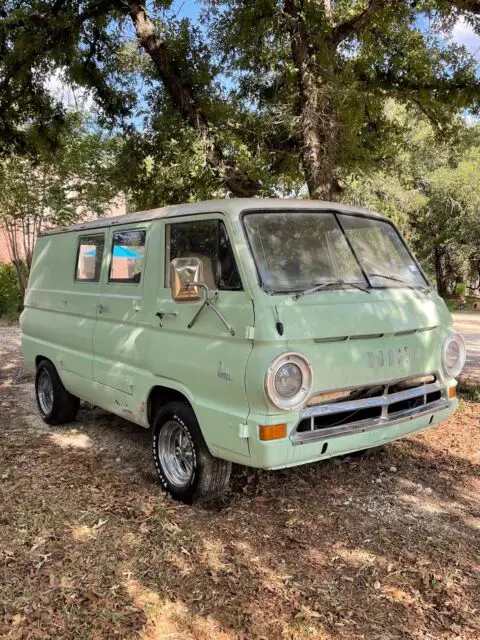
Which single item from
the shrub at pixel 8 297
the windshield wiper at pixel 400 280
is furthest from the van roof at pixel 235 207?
the shrub at pixel 8 297

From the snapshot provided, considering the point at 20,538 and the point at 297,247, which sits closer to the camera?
the point at 20,538

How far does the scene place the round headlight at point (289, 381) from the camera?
3223mm

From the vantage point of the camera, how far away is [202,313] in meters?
3.78

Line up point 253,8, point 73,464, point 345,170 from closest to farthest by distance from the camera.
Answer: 1. point 73,464
2. point 253,8
3. point 345,170

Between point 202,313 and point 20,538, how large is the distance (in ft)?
6.05

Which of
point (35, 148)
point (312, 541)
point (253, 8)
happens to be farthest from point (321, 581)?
point (35, 148)

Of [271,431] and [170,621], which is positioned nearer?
[170,621]

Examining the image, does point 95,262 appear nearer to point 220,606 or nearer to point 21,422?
point 21,422

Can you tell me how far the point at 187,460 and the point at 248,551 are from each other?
0.90m

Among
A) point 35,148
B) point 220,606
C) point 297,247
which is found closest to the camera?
point 220,606

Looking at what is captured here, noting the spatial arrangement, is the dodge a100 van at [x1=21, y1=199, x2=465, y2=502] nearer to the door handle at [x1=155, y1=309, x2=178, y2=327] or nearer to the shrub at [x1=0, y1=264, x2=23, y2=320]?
the door handle at [x1=155, y1=309, x2=178, y2=327]

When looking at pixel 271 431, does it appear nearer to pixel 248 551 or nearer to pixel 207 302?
pixel 248 551

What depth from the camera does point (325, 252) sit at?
4.04 metres

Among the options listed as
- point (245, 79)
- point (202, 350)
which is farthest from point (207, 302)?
point (245, 79)
